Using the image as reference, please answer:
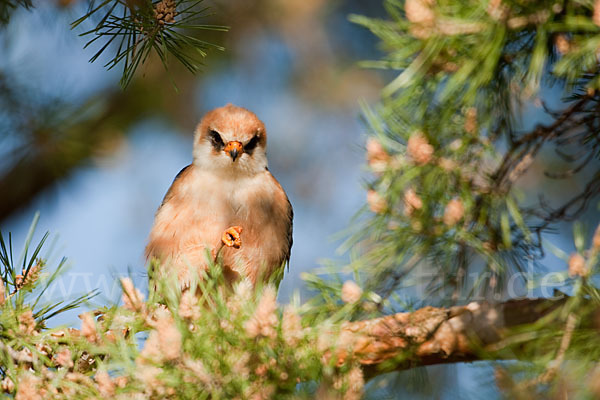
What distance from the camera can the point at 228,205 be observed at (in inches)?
Answer: 137

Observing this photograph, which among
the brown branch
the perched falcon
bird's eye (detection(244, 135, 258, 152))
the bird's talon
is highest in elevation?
bird's eye (detection(244, 135, 258, 152))

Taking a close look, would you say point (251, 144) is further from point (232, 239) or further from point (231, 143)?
point (232, 239)

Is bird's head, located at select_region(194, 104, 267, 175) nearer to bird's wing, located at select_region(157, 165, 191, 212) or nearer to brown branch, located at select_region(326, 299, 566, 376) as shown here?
bird's wing, located at select_region(157, 165, 191, 212)

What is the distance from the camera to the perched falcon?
3379 millimetres

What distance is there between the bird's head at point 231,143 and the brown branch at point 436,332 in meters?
1.85

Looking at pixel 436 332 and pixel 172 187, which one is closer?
pixel 436 332

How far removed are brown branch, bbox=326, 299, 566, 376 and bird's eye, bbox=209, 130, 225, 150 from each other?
1.97m

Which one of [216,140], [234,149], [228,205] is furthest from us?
[216,140]

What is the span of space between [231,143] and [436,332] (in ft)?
6.46

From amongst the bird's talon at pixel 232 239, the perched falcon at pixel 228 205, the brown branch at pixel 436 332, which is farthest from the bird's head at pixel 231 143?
the brown branch at pixel 436 332

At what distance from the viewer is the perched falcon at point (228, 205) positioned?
133 inches

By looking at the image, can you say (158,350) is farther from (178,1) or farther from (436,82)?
(178,1)

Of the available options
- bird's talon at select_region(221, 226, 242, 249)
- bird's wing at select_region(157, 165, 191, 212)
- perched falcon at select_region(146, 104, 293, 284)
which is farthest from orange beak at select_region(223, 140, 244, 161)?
bird's talon at select_region(221, 226, 242, 249)

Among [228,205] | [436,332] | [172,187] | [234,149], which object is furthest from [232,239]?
[172,187]
